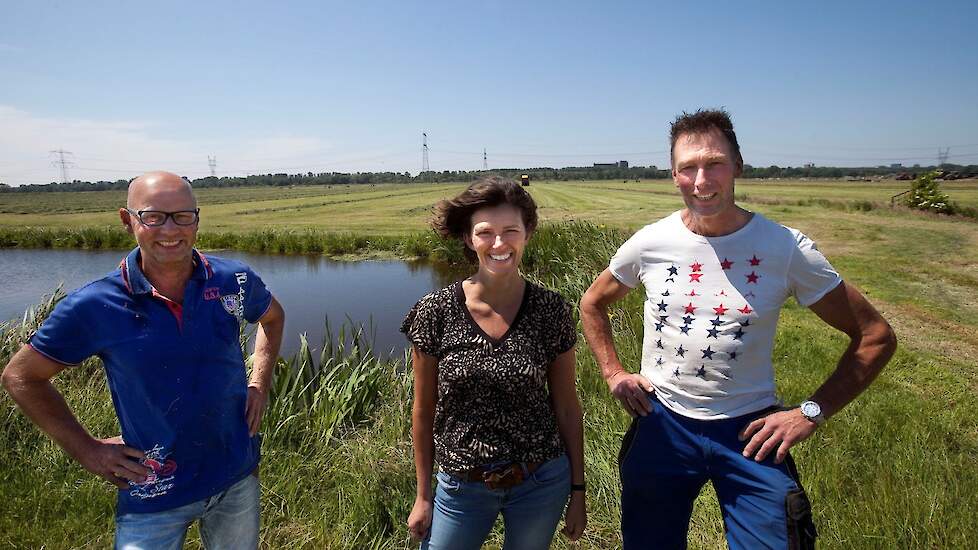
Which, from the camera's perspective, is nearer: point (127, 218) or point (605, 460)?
point (127, 218)

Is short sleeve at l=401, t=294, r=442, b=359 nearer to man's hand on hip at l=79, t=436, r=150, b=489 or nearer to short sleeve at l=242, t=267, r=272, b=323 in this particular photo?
short sleeve at l=242, t=267, r=272, b=323

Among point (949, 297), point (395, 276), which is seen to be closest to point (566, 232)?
point (949, 297)

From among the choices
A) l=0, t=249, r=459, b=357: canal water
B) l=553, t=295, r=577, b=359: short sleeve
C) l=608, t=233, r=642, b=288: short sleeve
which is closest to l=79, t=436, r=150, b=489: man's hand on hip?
l=553, t=295, r=577, b=359: short sleeve

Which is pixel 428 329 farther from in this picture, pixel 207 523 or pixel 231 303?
pixel 207 523

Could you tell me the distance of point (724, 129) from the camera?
197cm

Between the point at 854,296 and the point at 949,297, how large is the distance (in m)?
8.68

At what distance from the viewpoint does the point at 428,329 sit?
187 cm

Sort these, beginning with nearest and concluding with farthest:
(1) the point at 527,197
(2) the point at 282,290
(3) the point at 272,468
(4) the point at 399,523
Answer: (1) the point at 527,197
(4) the point at 399,523
(3) the point at 272,468
(2) the point at 282,290

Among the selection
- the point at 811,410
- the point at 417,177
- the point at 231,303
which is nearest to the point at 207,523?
the point at 231,303

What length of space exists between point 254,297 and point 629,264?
4.96 ft

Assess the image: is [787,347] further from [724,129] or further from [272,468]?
[272,468]

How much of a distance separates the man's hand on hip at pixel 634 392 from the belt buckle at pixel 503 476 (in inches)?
21.6

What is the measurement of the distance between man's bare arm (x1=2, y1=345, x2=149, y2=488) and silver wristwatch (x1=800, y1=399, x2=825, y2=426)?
7.31 feet

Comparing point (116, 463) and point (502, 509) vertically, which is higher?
point (116, 463)
